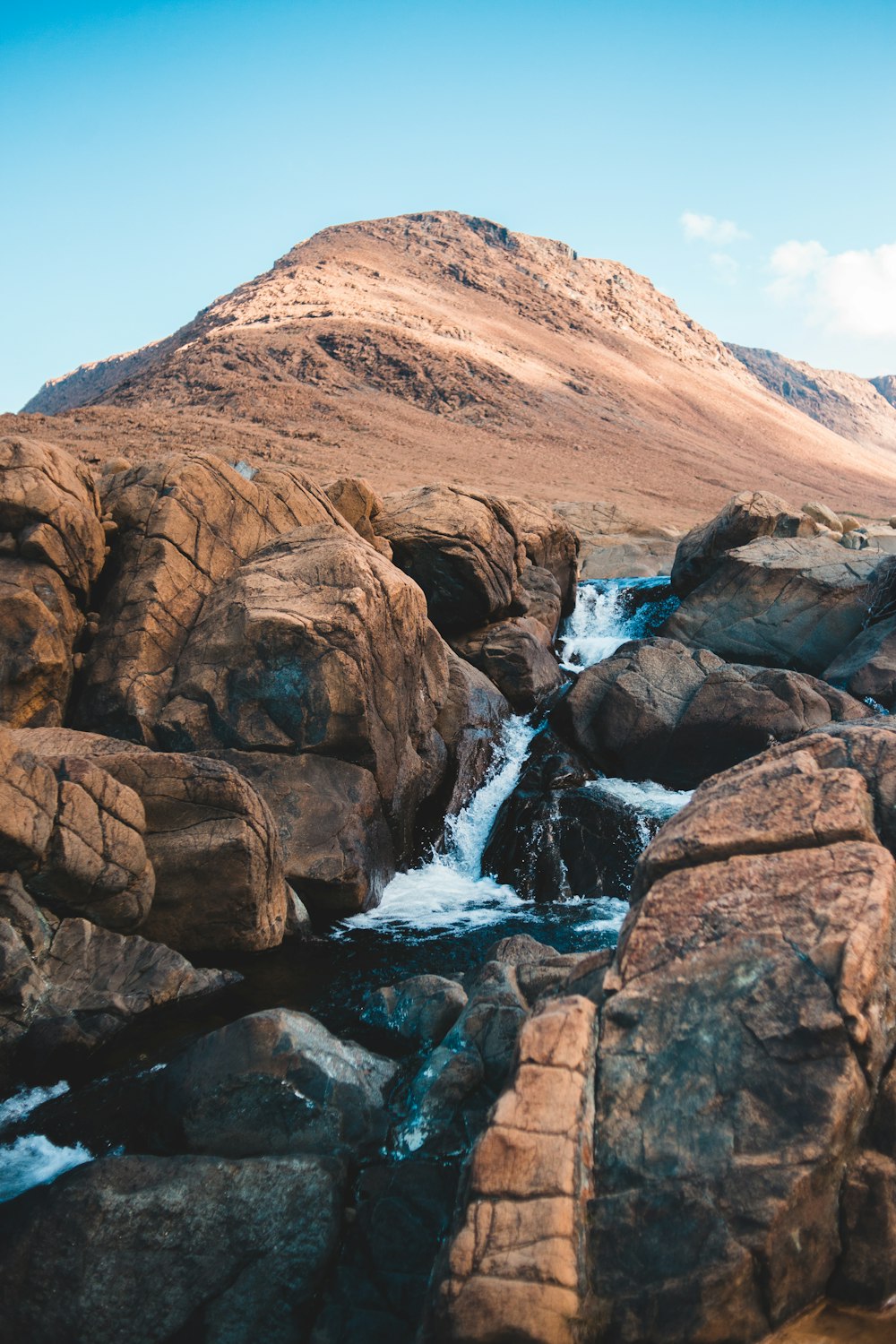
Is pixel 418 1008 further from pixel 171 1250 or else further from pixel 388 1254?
pixel 171 1250

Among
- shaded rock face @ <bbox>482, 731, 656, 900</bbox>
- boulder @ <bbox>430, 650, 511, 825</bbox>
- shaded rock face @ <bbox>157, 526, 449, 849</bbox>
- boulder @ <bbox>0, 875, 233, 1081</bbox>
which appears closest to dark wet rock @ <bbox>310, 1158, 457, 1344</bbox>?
boulder @ <bbox>0, 875, 233, 1081</bbox>

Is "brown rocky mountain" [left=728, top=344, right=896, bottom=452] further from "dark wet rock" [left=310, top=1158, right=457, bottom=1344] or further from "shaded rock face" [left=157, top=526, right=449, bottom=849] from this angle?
"dark wet rock" [left=310, top=1158, right=457, bottom=1344]

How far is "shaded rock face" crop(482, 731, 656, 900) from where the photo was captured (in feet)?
41.2

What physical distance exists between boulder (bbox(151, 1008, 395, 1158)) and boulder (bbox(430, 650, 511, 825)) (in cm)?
746

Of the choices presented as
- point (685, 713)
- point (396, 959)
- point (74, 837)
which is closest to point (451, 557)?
point (685, 713)

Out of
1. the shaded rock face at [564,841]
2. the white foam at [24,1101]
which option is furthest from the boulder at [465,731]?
the white foam at [24,1101]

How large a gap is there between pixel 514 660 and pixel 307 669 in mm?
6920

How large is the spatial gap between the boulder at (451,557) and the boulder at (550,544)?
370cm

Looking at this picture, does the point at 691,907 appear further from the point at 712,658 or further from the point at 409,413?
the point at 409,413

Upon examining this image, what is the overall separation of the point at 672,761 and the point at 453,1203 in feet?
33.8

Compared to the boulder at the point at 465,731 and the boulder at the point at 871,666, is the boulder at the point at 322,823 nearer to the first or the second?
the boulder at the point at 465,731

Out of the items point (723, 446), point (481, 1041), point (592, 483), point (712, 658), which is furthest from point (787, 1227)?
point (723, 446)

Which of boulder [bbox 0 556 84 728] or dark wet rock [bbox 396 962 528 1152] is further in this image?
boulder [bbox 0 556 84 728]

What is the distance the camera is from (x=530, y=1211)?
175 inches
